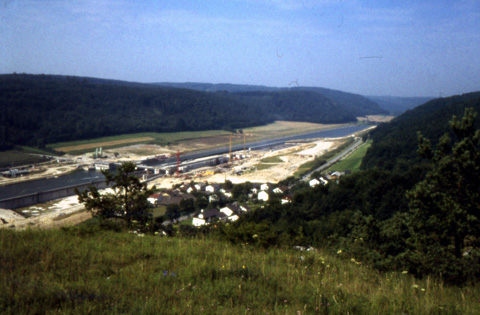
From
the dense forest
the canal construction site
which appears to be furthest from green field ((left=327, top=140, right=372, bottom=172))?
the dense forest

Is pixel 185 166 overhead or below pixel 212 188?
overhead

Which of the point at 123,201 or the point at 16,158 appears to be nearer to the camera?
the point at 123,201

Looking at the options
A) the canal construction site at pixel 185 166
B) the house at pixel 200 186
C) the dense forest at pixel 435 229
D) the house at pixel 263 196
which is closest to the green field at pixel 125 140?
the canal construction site at pixel 185 166

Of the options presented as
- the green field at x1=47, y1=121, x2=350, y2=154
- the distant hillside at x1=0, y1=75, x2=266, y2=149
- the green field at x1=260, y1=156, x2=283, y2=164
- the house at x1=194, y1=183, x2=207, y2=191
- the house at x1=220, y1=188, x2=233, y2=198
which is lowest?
the house at x1=220, y1=188, x2=233, y2=198

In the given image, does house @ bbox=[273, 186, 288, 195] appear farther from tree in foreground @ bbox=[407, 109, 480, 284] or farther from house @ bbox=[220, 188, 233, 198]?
tree in foreground @ bbox=[407, 109, 480, 284]

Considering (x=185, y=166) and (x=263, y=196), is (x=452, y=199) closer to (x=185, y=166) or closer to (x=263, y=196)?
(x=263, y=196)

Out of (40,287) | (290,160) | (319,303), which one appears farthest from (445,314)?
(290,160)

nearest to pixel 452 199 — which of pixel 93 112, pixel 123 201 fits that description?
pixel 123 201
